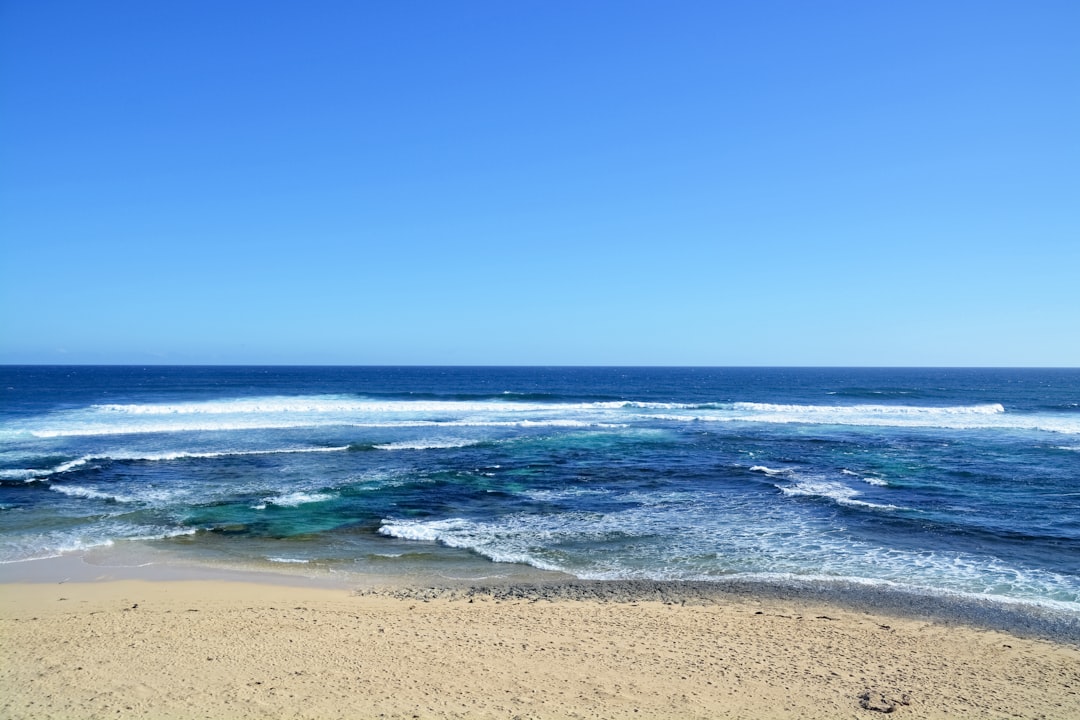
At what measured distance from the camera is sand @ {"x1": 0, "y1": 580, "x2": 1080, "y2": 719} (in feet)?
22.6

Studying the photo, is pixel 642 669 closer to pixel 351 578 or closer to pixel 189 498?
pixel 351 578

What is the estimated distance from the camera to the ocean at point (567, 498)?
41.9 ft

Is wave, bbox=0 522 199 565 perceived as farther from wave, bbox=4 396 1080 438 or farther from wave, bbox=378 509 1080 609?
wave, bbox=4 396 1080 438

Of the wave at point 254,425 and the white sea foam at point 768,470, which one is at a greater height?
the wave at point 254,425

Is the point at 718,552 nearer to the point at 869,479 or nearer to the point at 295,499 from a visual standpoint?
the point at 869,479

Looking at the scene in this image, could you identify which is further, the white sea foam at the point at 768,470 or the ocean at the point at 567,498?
the white sea foam at the point at 768,470

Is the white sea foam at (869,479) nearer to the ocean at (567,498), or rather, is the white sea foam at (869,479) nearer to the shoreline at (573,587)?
the ocean at (567,498)

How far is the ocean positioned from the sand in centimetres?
215

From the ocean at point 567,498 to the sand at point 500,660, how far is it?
7.05 feet

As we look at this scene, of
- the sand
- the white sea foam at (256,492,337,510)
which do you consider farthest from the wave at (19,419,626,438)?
Answer: the sand

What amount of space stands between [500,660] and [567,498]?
1072 centimetres

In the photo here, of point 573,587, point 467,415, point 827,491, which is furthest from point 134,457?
point 827,491

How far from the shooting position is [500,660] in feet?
26.2

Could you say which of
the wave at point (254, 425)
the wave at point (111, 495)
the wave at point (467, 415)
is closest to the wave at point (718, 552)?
the wave at point (111, 495)
